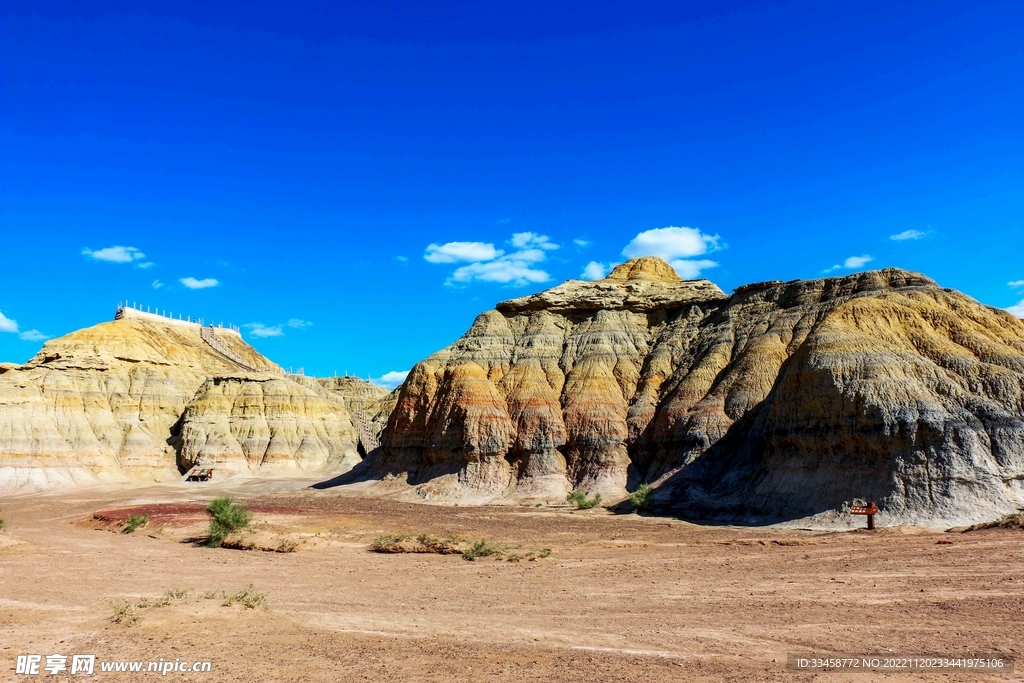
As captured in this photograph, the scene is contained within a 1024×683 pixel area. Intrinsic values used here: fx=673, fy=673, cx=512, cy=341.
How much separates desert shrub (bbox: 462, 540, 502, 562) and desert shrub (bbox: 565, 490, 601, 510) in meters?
13.9

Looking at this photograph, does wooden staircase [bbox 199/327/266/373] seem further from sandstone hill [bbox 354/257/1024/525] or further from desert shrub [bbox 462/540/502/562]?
desert shrub [bbox 462/540/502/562]

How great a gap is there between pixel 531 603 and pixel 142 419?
66.3 metres

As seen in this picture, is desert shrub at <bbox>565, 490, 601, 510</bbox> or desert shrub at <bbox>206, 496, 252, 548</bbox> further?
desert shrub at <bbox>565, 490, 601, 510</bbox>

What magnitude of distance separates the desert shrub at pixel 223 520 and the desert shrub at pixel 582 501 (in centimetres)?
1586

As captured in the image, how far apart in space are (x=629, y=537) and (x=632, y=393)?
19.8m

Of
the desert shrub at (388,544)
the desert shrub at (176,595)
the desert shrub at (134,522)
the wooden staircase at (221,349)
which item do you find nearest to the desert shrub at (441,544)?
the desert shrub at (388,544)

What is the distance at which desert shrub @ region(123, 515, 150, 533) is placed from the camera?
25.8 meters

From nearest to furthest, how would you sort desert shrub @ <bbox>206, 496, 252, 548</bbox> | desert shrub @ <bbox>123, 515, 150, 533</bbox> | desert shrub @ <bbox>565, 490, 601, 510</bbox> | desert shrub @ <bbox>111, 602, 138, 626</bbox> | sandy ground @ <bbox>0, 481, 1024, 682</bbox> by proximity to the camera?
sandy ground @ <bbox>0, 481, 1024, 682</bbox> → desert shrub @ <bbox>111, 602, 138, 626</bbox> → desert shrub @ <bbox>206, 496, 252, 548</bbox> → desert shrub @ <bbox>123, 515, 150, 533</bbox> → desert shrub @ <bbox>565, 490, 601, 510</bbox>

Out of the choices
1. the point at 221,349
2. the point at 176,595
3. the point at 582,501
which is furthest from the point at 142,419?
the point at 176,595

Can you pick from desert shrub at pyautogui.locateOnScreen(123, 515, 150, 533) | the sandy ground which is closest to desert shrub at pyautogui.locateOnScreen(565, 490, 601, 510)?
the sandy ground

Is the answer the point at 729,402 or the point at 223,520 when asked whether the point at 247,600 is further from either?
the point at 729,402

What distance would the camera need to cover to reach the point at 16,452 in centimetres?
5578

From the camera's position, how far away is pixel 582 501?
33.4 m

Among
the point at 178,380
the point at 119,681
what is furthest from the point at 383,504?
the point at 178,380
